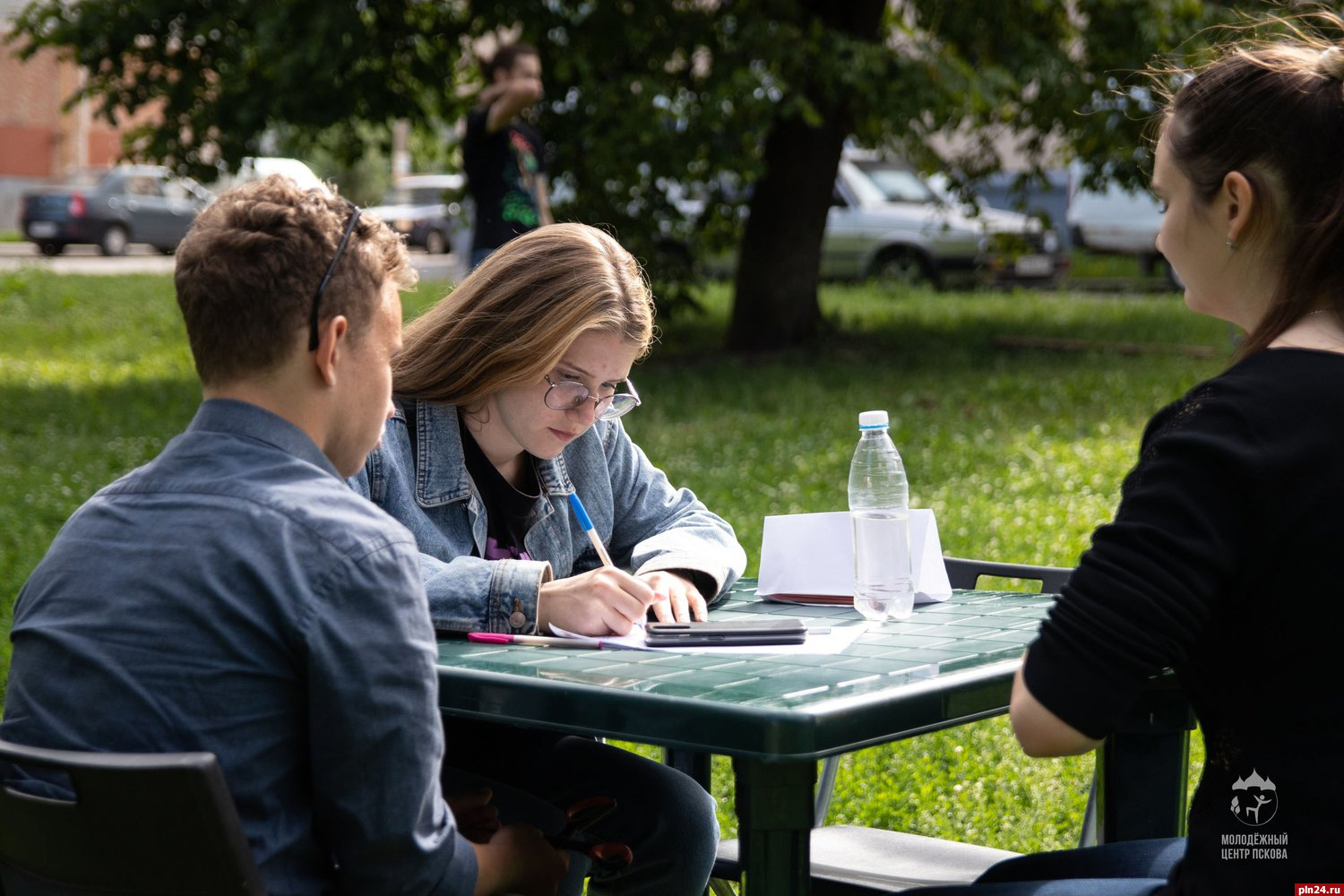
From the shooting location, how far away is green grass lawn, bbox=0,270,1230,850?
4.18 m

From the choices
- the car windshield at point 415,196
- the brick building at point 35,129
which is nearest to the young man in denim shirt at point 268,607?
the car windshield at point 415,196

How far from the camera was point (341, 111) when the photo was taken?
10453 millimetres

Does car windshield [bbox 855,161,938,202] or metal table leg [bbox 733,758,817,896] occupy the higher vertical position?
metal table leg [bbox 733,758,817,896]

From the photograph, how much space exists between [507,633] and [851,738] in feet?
2.34

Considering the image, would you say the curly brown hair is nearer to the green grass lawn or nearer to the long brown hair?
the long brown hair

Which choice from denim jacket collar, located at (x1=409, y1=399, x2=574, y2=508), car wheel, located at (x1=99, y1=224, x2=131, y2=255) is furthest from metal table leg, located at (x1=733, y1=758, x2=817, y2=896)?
car wheel, located at (x1=99, y1=224, x2=131, y2=255)

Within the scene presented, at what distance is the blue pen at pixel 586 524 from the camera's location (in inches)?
103

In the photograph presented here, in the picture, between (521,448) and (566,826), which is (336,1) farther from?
(566,826)

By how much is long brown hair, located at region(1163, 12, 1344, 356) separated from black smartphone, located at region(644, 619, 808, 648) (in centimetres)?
78

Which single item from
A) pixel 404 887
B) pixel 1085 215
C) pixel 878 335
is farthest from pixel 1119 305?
pixel 404 887

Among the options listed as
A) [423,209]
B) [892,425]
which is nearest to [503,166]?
[892,425]

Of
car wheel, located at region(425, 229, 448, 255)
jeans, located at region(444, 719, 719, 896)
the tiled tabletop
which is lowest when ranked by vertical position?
car wheel, located at region(425, 229, 448, 255)

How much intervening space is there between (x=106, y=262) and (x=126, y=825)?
2523 centimetres

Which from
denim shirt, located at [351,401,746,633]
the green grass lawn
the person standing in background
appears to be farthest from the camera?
the person standing in background
